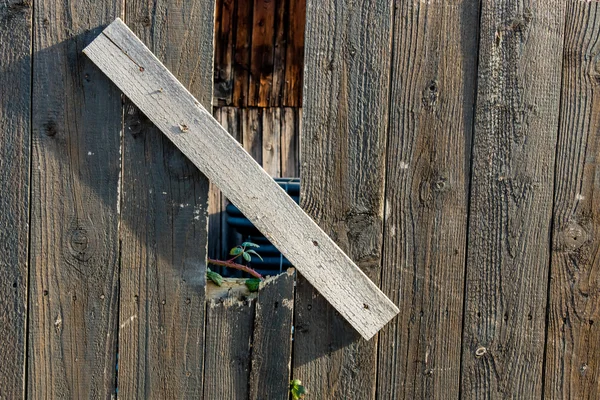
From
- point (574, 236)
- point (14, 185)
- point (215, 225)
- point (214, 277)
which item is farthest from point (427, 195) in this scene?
point (215, 225)

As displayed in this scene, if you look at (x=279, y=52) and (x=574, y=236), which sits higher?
(x=279, y=52)

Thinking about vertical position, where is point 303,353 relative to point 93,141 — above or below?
below

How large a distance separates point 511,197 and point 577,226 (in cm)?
26

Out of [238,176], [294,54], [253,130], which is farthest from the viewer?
[253,130]

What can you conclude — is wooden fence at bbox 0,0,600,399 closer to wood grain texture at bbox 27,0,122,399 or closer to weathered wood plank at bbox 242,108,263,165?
wood grain texture at bbox 27,0,122,399

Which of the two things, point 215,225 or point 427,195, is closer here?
point 427,195

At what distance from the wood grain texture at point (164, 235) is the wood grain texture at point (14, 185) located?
33cm

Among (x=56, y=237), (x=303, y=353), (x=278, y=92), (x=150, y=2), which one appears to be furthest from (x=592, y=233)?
(x=278, y=92)

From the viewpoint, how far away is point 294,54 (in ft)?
19.4

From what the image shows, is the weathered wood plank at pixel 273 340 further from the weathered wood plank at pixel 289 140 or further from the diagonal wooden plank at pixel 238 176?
the weathered wood plank at pixel 289 140

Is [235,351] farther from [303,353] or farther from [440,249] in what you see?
[440,249]

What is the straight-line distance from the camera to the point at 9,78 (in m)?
2.15

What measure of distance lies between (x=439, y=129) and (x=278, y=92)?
3.93 m

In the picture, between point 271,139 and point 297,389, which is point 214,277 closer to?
point 297,389
